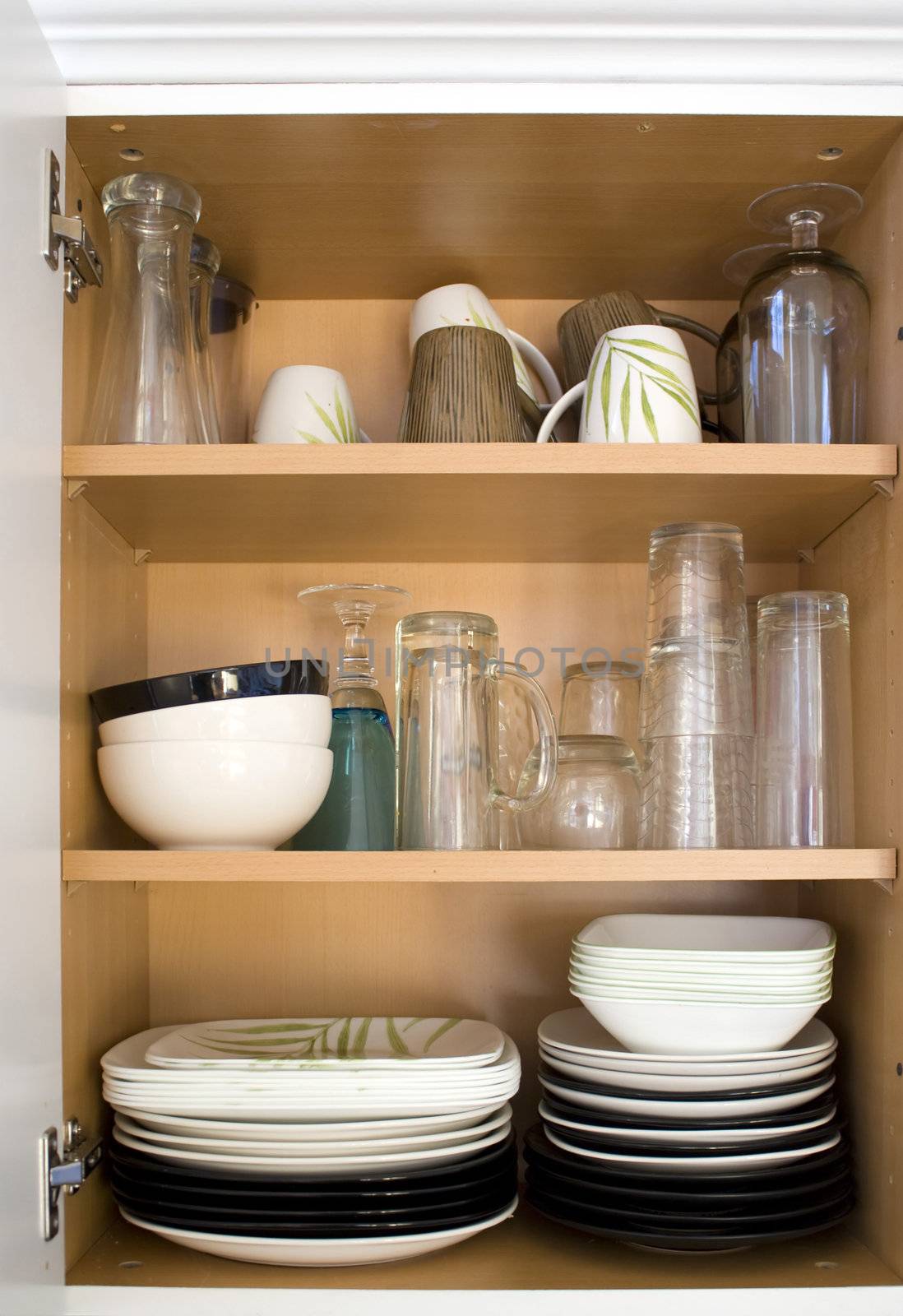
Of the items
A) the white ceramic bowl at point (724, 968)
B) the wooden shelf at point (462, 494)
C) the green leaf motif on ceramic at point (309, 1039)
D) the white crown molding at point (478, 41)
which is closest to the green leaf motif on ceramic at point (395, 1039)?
the green leaf motif on ceramic at point (309, 1039)

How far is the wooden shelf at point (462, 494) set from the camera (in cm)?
91

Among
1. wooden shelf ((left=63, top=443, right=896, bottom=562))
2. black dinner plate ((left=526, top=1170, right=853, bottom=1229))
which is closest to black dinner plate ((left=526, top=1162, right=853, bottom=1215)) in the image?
black dinner plate ((left=526, top=1170, right=853, bottom=1229))

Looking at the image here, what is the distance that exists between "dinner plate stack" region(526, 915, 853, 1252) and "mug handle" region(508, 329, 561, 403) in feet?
1.83

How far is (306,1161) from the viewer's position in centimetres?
89

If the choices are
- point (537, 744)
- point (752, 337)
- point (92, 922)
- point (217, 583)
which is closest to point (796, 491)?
point (752, 337)

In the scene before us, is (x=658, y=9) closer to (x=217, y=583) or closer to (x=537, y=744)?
(x=537, y=744)

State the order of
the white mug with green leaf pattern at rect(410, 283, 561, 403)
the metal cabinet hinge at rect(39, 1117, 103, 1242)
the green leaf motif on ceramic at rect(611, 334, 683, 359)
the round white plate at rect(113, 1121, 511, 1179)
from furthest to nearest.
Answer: the white mug with green leaf pattern at rect(410, 283, 561, 403) → the green leaf motif on ceramic at rect(611, 334, 683, 359) → the round white plate at rect(113, 1121, 511, 1179) → the metal cabinet hinge at rect(39, 1117, 103, 1242)

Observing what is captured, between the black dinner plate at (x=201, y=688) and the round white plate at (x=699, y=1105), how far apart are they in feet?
1.37

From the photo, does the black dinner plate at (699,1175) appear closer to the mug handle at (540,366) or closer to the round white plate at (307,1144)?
the round white plate at (307,1144)

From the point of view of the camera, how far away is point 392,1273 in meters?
0.89

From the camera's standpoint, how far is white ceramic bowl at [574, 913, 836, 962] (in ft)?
3.40

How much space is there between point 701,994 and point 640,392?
0.51 metres

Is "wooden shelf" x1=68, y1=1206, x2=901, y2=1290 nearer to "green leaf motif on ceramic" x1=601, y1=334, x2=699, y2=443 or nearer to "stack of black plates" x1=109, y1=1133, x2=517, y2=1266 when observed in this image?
"stack of black plates" x1=109, y1=1133, x2=517, y2=1266

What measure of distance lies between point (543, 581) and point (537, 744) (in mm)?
296
